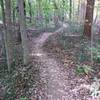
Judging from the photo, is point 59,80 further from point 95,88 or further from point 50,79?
point 95,88

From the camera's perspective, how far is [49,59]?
10.4 metres

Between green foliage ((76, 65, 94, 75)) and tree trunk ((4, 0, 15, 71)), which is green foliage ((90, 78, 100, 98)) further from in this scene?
tree trunk ((4, 0, 15, 71))

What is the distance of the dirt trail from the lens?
7238mm

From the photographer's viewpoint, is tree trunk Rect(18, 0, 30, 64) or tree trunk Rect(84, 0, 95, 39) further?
tree trunk Rect(84, 0, 95, 39)

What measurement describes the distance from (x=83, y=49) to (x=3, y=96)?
5267 millimetres

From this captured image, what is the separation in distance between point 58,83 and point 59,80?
0.77 ft

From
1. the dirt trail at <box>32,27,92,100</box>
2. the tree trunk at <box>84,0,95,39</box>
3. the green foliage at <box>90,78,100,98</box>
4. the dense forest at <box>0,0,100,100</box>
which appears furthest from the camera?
the tree trunk at <box>84,0,95,39</box>

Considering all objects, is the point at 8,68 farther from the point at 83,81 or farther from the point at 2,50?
the point at 83,81

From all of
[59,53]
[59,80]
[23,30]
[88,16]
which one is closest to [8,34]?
[23,30]

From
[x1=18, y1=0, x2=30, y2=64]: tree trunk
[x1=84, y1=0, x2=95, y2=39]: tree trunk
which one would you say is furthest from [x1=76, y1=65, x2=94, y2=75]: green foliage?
[x1=84, y1=0, x2=95, y2=39]: tree trunk

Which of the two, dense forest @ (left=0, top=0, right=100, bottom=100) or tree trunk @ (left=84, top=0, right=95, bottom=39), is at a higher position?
tree trunk @ (left=84, top=0, right=95, bottom=39)

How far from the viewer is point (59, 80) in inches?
325

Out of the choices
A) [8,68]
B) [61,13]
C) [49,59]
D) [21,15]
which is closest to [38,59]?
[49,59]

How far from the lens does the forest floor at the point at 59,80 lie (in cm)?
729
